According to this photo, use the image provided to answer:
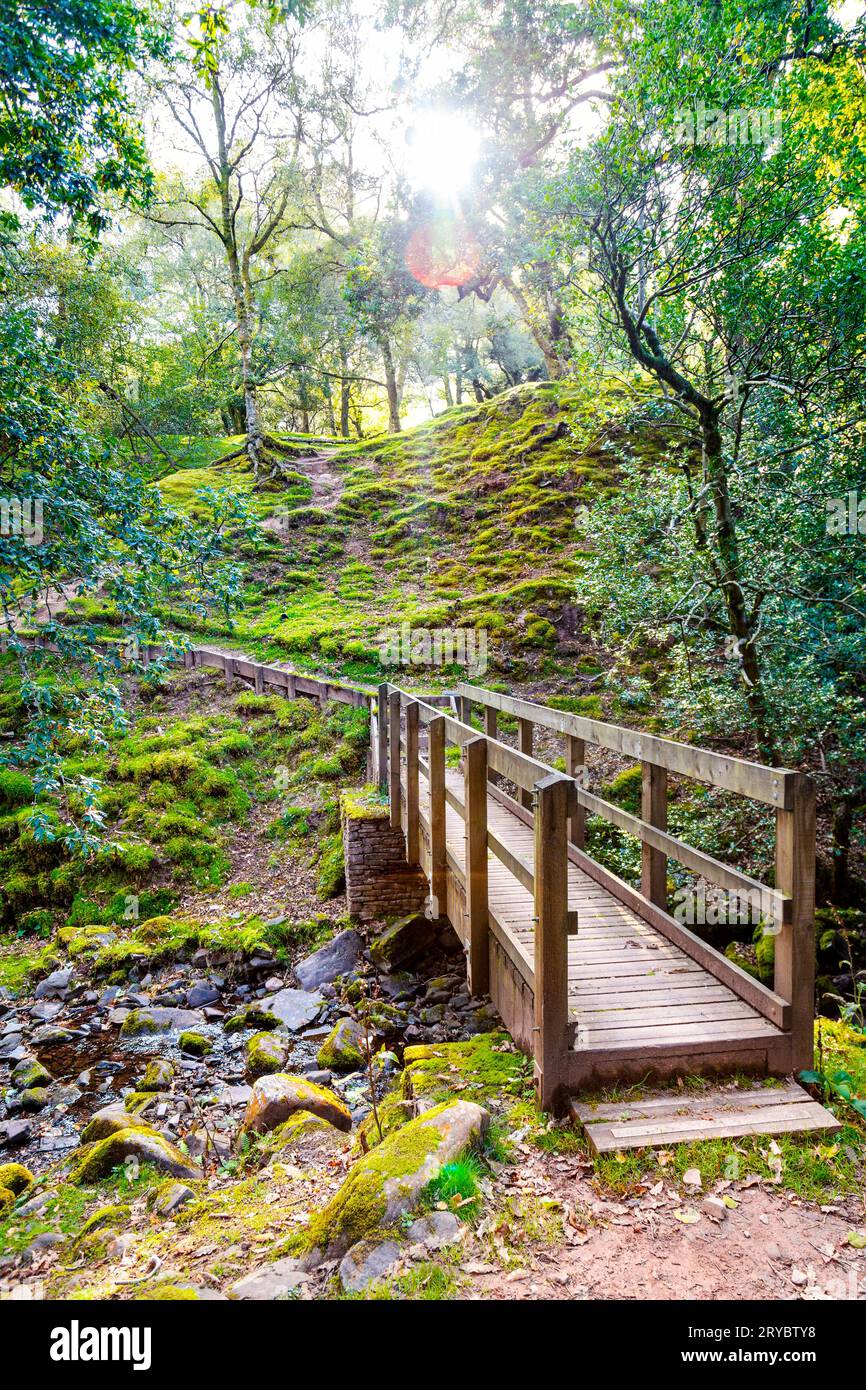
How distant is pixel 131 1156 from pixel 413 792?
11.6 ft

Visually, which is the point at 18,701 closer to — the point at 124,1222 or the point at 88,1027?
the point at 88,1027

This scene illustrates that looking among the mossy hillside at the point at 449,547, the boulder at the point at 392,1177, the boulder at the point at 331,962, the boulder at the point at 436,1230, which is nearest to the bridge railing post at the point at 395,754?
the boulder at the point at 331,962

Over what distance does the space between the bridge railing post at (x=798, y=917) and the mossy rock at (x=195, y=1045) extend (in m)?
5.10

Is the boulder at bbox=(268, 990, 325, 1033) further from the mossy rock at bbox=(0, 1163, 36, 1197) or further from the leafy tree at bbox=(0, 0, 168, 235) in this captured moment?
the leafy tree at bbox=(0, 0, 168, 235)

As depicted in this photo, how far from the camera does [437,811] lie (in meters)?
5.64

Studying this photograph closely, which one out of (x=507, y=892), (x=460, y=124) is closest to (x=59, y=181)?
(x=507, y=892)

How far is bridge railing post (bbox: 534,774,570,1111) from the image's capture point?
126 inches

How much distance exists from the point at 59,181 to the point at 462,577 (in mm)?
12106

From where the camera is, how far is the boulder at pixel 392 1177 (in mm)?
2703

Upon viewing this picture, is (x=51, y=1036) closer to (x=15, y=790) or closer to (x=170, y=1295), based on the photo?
(x=15, y=790)

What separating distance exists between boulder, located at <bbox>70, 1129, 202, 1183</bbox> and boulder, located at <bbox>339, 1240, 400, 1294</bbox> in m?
2.20

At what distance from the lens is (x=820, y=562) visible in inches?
278

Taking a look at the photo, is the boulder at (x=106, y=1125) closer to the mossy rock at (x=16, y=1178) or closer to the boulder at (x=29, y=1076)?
the mossy rock at (x=16, y=1178)

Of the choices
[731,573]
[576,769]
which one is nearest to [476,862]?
[576,769]
